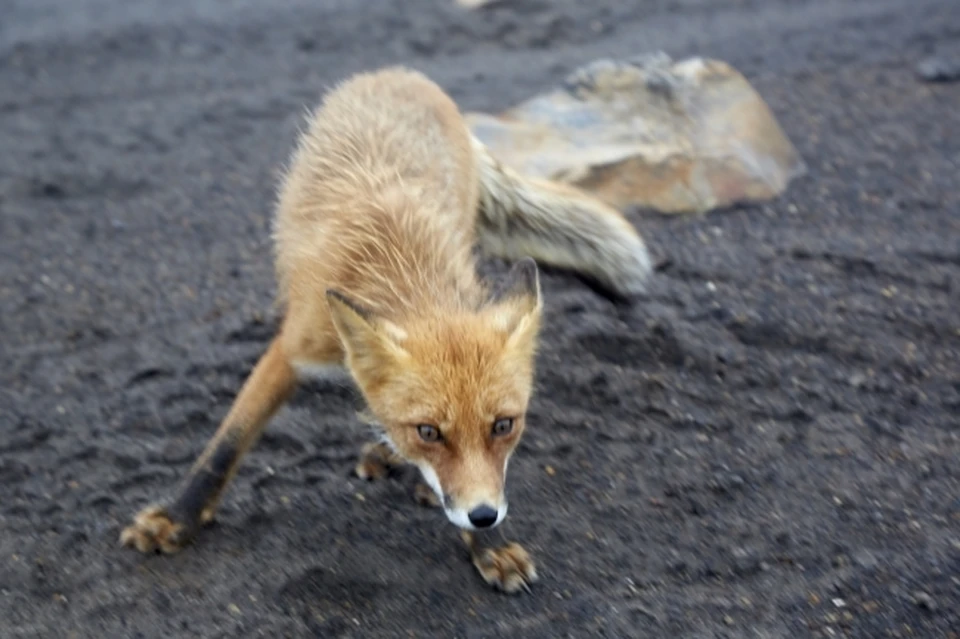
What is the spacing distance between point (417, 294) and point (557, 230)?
1279 millimetres

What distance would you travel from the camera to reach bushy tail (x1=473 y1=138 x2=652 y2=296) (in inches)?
181

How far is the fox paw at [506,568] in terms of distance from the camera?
140 inches

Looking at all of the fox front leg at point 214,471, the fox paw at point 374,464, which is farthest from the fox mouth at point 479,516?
the fox paw at point 374,464

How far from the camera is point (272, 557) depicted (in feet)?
12.0

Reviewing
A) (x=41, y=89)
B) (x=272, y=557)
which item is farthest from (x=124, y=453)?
(x=41, y=89)

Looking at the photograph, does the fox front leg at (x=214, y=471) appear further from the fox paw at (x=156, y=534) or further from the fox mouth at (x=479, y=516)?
the fox mouth at (x=479, y=516)

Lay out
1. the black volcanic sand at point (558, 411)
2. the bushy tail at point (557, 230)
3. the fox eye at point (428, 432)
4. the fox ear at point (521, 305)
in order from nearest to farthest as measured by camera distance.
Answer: the fox eye at point (428, 432) → the fox ear at point (521, 305) → the black volcanic sand at point (558, 411) → the bushy tail at point (557, 230)

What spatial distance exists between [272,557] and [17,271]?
109 inches

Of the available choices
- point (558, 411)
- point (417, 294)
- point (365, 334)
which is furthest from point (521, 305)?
point (558, 411)

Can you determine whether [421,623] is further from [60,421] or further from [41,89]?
[41,89]

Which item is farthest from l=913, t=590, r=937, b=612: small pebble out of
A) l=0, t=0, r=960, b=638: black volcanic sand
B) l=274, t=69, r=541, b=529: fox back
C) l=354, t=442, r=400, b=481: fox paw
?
l=354, t=442, r=400, b=481: fox paw

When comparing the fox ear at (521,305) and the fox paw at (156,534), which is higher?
the fox ear at (521,305)

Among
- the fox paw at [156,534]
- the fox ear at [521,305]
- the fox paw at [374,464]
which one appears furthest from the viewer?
the fox paw at [374,464]

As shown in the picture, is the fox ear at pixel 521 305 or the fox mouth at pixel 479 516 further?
the fox ear at pixel 521 305
